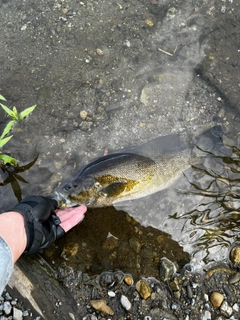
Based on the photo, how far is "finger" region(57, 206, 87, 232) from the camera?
416cm

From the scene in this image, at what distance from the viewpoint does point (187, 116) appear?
4.88 meters

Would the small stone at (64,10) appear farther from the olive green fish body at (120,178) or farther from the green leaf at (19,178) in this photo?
the green leaf at (19,178)

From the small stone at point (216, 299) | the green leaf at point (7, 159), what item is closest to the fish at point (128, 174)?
the green leaf at point (7, 159)

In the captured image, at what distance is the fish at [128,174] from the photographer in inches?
167

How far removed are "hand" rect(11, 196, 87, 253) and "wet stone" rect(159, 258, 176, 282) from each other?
1145 millimetres

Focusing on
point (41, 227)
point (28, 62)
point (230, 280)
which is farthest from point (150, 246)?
point (28, 62)

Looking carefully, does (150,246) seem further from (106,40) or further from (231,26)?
(231,26)

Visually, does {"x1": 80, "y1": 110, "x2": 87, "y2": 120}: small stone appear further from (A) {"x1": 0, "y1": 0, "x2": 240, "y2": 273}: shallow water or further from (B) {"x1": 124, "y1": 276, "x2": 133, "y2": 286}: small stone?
(B) {"x1": 124, "y1": 276, "x2": 133, "y2": 286}: small stone

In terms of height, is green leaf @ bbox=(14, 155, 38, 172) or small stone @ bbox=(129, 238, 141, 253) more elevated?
green leaf @ bbox=(14, 155, 38, 172)

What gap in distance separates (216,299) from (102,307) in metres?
1.26

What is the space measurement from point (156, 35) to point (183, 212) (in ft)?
9.43

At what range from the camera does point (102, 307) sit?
369 centimetres

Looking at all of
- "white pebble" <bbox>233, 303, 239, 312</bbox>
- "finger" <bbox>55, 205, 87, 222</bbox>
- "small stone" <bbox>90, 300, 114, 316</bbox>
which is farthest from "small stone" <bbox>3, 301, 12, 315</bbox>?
"white pebble" <bbox>233, 303, 239, 312</bbox>

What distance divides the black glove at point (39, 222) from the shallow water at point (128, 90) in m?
0.38
